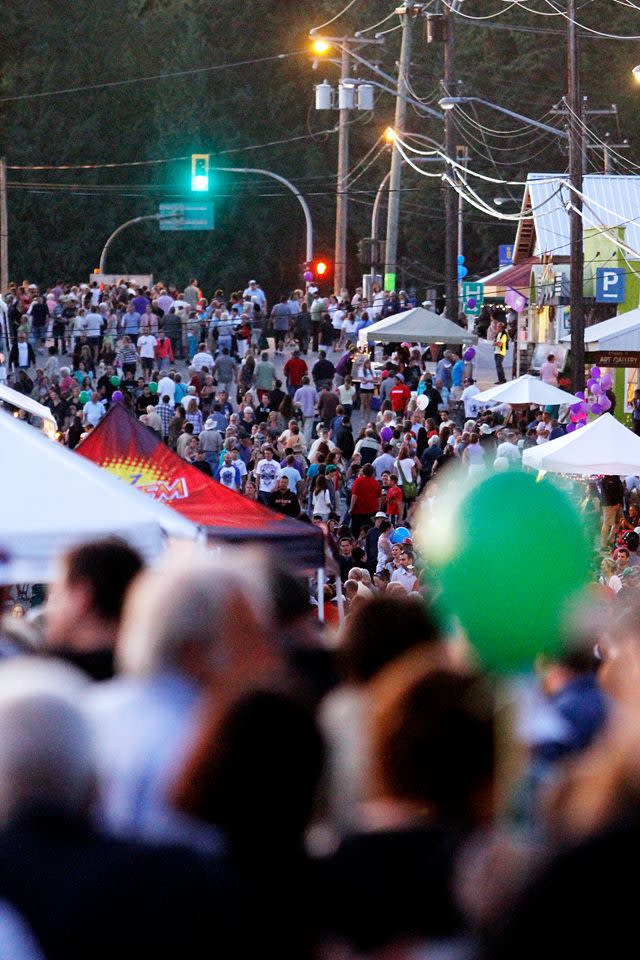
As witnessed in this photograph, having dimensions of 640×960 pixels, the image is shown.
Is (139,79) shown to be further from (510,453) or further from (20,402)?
(20,402)

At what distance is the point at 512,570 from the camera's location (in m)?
4.87

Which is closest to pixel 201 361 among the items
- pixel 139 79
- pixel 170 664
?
pixel 170 664

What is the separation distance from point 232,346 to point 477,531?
32.2 meters

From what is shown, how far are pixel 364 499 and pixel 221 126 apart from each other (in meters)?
49.8

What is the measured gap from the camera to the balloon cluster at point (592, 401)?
2552 centimetres

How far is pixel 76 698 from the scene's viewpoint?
3.16 m

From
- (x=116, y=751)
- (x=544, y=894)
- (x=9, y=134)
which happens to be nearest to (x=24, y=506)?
(x=116, y=751)

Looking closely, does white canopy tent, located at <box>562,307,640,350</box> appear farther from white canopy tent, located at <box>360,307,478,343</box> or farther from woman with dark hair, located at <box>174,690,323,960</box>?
woman with dark hair, located at <box>174,690,323,960</box>

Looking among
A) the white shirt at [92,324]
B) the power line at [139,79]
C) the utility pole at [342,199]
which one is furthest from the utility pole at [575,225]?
the power line at [139,79]

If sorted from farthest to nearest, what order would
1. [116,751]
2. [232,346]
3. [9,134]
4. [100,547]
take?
[9,134], [232,346], [100,547], [116,751]

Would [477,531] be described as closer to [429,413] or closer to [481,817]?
[481,817]

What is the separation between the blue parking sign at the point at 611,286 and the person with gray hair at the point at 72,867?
31.3 meters

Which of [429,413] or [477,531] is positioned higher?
[477,531]

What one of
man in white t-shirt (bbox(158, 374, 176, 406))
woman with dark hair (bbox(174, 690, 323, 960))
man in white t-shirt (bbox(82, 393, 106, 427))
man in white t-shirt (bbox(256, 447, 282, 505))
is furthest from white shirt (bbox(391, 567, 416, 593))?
man in white t-shirt (bbox(158, 374, 176, 406))
